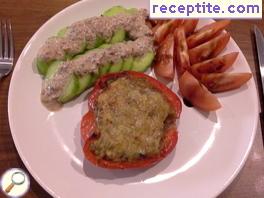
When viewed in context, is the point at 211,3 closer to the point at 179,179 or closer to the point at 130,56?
the point at 130,56

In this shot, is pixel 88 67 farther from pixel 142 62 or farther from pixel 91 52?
pixel 142 62

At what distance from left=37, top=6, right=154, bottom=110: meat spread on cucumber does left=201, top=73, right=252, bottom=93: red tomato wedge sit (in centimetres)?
26

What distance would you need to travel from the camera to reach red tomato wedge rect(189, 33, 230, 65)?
71.5 inches

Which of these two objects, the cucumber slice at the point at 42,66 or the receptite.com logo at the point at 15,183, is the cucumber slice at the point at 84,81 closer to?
the cucumber slice at the point at 42,66

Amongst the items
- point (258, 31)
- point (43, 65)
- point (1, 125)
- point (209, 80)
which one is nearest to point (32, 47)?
point (43, 65)

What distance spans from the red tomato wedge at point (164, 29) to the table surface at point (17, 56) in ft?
1.18

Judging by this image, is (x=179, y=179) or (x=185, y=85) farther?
(x=185, y=85)

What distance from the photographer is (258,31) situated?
6.68 feet

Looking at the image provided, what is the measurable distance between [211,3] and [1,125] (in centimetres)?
114

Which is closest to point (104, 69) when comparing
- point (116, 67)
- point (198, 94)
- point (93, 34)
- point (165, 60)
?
point (116, 67)

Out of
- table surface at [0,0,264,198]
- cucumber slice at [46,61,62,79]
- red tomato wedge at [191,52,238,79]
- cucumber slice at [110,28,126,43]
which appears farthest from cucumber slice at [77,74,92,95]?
red tomato wedge at [191,52,238,79]

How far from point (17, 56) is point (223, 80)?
2.95ft

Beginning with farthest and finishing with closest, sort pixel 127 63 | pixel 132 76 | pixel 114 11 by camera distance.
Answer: pixel 114 11, pixel 127 63, pixel 132 76

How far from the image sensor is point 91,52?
1.72 m
